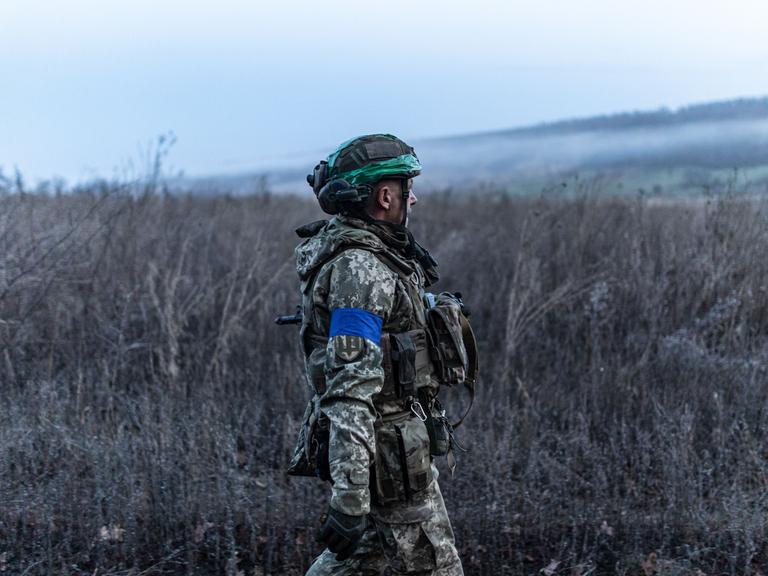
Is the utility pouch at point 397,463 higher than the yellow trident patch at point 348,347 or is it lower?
lower

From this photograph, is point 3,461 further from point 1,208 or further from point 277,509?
point 1,208

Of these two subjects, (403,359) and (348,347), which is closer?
(348,347)

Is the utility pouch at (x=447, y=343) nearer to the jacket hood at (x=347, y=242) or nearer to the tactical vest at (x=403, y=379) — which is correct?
the tactical vest at (x=403, y=379)

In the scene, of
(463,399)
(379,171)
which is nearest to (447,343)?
(379,171)

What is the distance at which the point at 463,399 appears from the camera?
539 cm

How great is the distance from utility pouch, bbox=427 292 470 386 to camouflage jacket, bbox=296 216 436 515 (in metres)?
0.05

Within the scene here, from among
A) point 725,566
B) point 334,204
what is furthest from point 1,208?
point 725,566

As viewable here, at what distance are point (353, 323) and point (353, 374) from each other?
6.1 inches

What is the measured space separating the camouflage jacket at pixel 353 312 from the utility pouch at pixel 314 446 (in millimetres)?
26

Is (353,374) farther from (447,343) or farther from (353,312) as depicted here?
(447,343)

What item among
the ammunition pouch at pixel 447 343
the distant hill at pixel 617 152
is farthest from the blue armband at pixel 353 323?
the distant hill at pixel 617 152

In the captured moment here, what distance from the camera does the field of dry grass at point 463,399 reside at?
12.0ft

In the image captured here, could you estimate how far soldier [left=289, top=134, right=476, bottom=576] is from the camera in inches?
94.3

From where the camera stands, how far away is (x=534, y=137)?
81.4 feet
